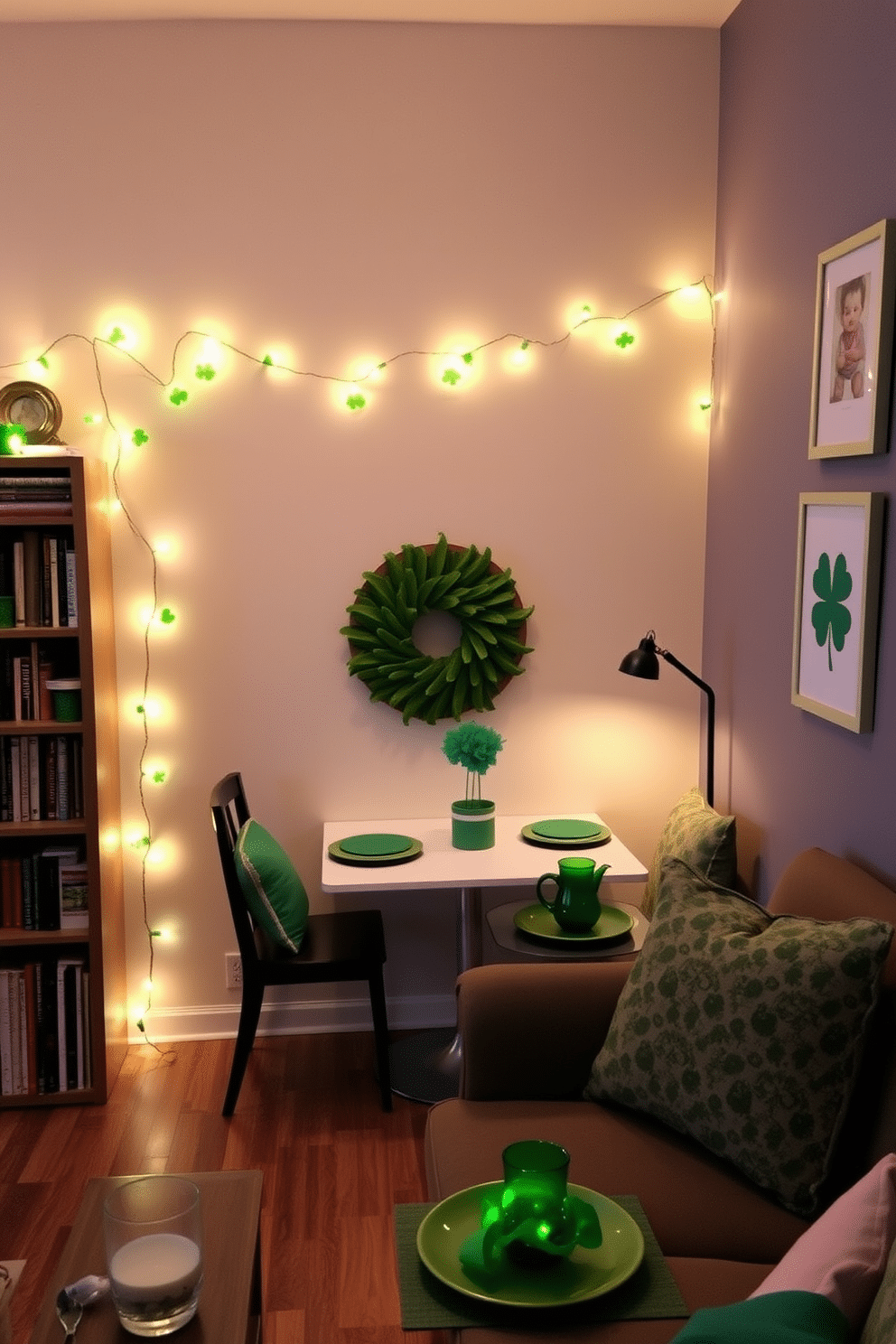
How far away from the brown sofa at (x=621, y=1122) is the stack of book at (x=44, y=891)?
1323 mm

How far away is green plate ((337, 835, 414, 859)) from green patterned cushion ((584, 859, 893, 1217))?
1076mm

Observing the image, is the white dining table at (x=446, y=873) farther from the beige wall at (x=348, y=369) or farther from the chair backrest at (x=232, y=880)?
the chair backrest at (x=232, y=880)

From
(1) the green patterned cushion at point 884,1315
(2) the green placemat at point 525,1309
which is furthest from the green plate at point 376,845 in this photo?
(1) the green patterned cushion at point 884,1315

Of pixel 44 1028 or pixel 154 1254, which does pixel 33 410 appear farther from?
pixel 154 1254

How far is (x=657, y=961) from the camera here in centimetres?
222

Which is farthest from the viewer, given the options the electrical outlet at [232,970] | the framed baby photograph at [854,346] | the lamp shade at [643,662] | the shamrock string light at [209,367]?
the electrical outlet at [232,970]

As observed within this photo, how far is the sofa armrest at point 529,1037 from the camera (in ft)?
7.72

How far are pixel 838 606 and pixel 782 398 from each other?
69 cm

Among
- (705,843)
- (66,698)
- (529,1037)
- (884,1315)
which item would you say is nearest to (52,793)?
(66,698)

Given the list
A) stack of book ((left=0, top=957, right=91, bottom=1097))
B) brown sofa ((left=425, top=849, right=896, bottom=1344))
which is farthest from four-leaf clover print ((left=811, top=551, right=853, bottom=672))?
stack of book ((left=0, top=957, right=91, bottom=1097))

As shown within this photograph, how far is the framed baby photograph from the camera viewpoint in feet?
7.47

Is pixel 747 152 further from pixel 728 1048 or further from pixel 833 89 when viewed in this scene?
pixel 728 1048

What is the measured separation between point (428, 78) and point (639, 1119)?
9.18ft

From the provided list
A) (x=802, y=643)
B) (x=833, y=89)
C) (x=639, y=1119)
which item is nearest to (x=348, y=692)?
(x=802, y=643)
